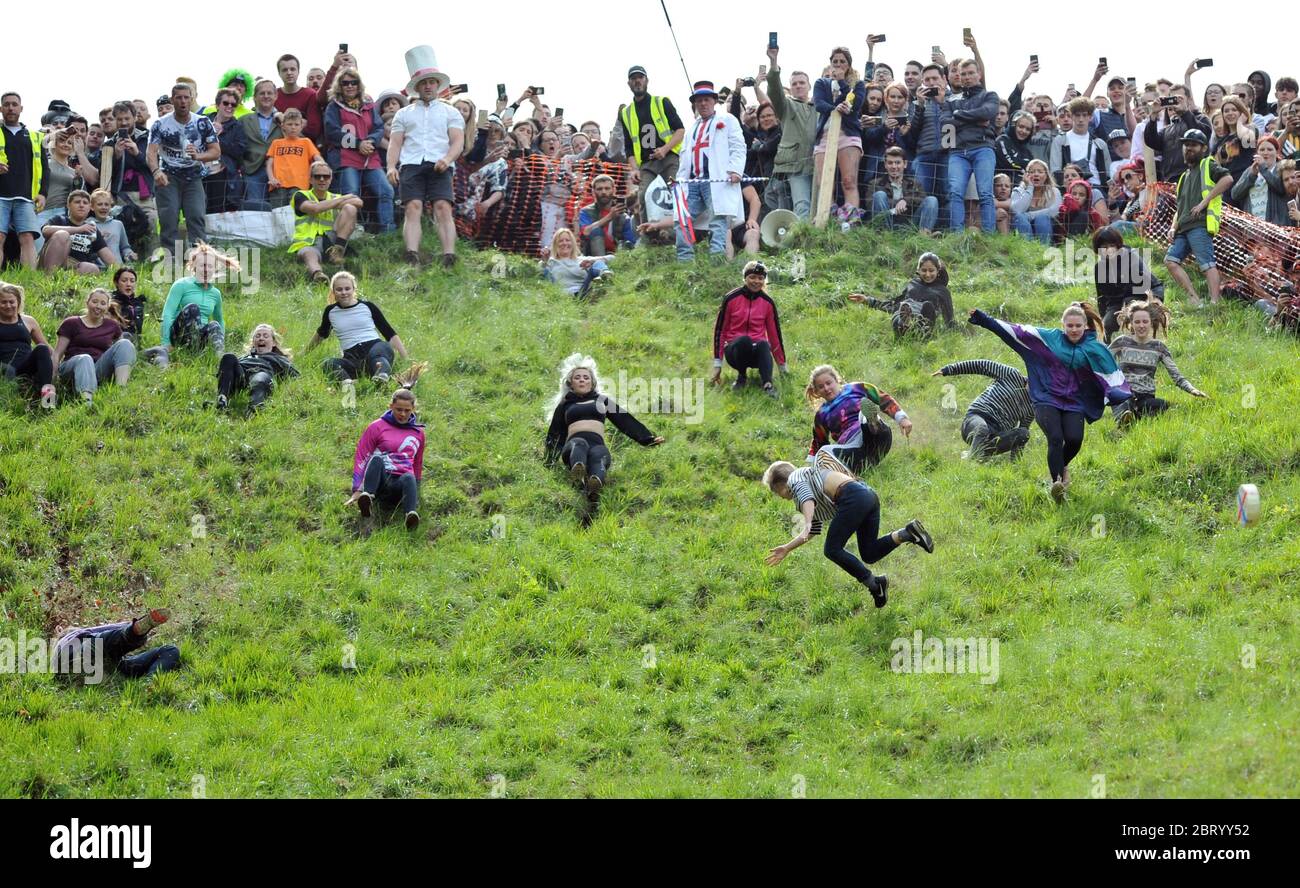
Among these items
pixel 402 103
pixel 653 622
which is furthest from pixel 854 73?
pixel 653 622

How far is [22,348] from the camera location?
1734 centimetres

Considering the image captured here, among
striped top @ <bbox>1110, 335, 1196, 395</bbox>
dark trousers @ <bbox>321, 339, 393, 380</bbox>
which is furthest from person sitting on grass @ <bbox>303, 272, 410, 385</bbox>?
striped top @ <bbox>1110, 335, 1196, 395</bbox>

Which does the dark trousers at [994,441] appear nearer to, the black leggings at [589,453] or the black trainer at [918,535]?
the black trainer at [918,535]

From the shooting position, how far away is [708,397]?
18734mm

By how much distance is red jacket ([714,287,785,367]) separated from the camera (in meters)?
18.6

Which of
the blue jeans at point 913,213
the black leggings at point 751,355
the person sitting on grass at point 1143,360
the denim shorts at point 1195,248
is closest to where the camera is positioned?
the person sitting on grass at point 1143,360

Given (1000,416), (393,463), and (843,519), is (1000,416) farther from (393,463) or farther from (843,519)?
(393,463)

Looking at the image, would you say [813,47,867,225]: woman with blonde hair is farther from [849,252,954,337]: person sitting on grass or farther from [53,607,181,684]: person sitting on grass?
[53,607,181,684]: person sitting on grass

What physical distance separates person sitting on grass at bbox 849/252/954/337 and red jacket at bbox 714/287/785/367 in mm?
1566

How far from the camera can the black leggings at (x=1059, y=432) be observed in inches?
595

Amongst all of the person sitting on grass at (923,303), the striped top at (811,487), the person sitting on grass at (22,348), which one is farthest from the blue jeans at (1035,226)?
the person sitting on grass at (22,348)

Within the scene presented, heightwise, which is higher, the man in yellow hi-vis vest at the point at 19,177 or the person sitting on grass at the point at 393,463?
the man in yellow hi-vis vest at the point at 19,177

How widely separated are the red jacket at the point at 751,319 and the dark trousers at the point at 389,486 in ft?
14.6

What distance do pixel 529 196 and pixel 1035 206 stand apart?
7.11 metres
